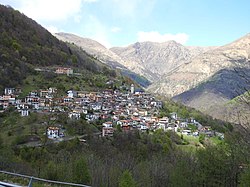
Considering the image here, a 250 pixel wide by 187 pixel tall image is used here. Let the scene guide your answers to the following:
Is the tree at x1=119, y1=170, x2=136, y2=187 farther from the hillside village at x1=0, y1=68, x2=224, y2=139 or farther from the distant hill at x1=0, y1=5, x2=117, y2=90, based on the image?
the distant hill at x1=0, y1=5, x2=117, y2=90

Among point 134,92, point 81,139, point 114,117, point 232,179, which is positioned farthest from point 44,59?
point 232,179

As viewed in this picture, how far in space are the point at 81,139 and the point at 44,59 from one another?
57.5 metres

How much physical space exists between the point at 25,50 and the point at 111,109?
37.3m

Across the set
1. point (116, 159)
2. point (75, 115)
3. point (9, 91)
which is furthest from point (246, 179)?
point (9, 91)

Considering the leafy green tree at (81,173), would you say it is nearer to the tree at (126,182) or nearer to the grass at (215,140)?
the tree at (126,182)

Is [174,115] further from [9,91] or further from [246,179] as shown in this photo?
[246,179]

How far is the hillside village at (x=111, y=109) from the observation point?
5456cm

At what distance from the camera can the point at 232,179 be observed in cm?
2636

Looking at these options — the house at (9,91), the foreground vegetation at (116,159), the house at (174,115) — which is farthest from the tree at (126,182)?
the house at (174,115)

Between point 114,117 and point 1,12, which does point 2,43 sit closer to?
point 1,12

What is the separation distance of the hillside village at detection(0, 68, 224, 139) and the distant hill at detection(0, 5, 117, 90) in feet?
30.3

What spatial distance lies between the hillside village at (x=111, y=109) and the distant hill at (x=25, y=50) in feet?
30.3

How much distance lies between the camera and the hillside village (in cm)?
5456

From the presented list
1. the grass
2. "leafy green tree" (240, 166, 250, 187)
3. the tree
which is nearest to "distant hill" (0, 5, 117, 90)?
the grass
